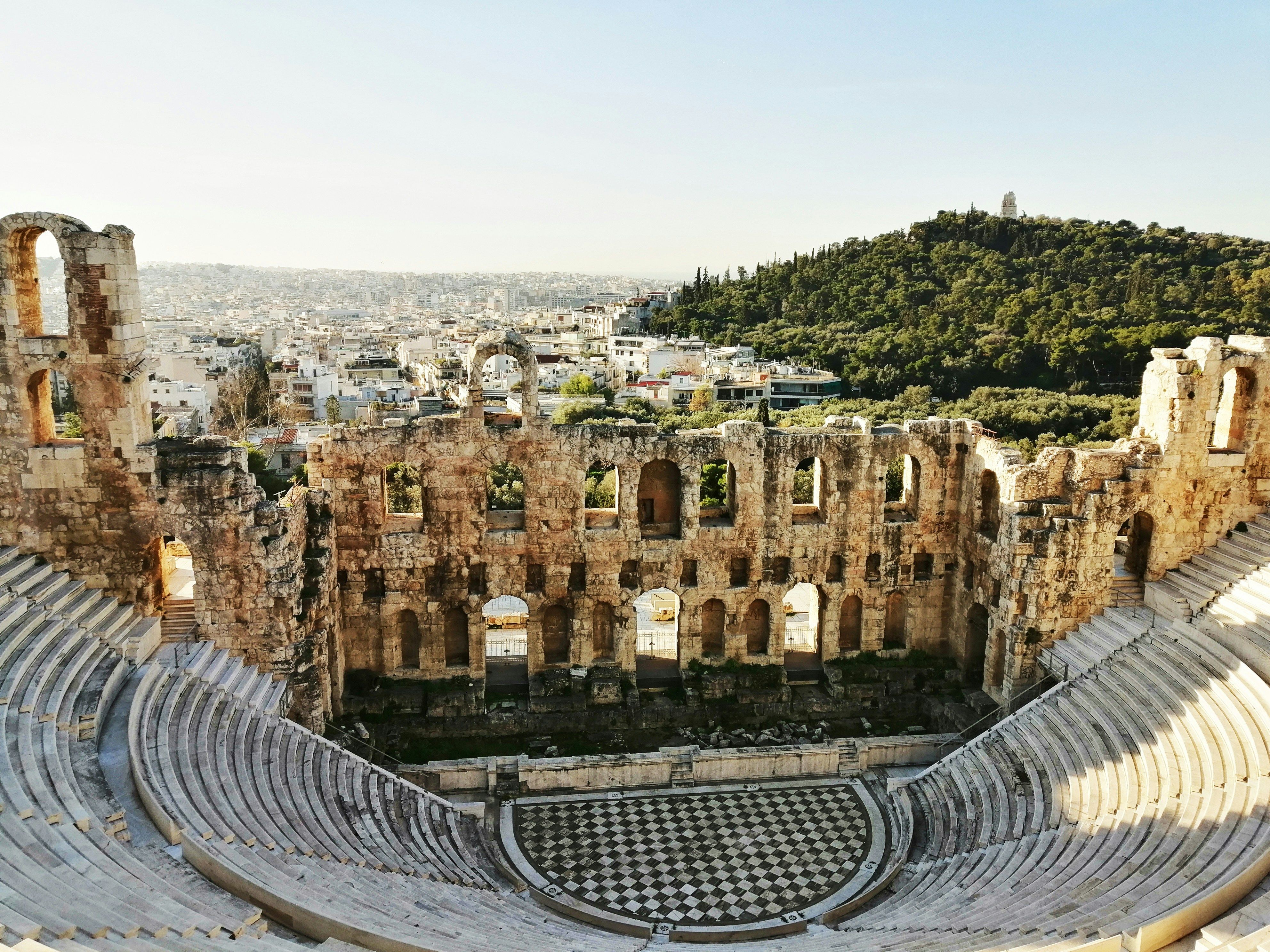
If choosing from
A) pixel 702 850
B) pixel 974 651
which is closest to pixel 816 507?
pixel 974 651

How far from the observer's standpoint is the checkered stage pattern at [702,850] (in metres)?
18.0

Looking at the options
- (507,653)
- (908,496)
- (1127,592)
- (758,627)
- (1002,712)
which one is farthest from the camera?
(507,653)

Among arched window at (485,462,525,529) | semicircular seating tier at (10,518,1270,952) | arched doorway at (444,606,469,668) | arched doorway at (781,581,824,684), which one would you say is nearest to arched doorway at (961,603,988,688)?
semicircular seating tier at (10,518,1270,952)

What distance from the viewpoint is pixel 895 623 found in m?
26.9

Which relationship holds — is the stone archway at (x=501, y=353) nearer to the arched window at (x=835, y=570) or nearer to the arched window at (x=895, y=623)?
the arched window at (x=835, y=570)

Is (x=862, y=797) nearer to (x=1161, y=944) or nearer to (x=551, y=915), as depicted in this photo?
(x=551, y=915)

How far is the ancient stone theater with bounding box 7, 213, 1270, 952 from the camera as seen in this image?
1375 centimetres

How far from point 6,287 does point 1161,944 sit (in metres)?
23.1

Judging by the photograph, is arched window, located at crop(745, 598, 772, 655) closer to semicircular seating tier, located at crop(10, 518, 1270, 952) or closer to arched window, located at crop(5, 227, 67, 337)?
semicircular seating tier, located at crop(10, 518, 1270, 952)

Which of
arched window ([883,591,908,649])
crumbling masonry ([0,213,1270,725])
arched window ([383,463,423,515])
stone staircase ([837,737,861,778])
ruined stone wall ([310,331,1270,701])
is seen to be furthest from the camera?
arched window ([383,463,423,515])

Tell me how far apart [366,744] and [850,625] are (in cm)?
1353

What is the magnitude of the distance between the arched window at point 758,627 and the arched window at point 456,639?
777 centimetres

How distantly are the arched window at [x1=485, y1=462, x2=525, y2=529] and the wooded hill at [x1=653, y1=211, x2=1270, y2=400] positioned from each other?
35957 mm

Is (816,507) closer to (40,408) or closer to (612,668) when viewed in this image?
(612,668)
